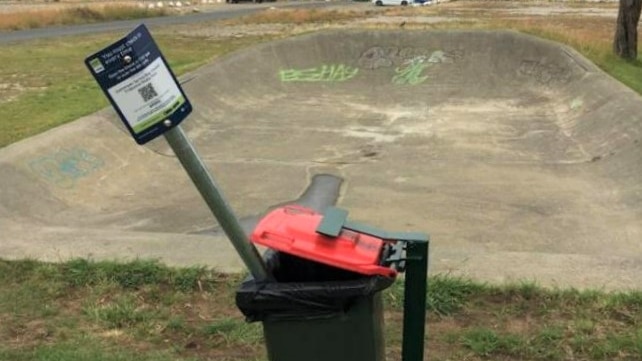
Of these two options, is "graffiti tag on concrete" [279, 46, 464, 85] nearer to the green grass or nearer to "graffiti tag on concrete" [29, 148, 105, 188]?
"graffiti tag on concrete" [29, 148, 105, 188]

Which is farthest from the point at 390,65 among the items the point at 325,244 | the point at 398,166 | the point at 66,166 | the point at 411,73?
the point at 325,244

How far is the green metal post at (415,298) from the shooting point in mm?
2490

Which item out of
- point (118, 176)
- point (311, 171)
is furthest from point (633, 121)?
point (118, 176)

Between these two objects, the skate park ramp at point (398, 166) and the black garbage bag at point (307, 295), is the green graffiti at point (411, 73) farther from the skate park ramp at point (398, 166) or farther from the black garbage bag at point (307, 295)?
the black garbage bag at point (307, 295)

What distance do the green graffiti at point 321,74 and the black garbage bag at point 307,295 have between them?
1593 cm

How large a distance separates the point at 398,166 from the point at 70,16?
31597 mm

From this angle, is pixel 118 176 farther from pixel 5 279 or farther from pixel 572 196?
pixel 572 196

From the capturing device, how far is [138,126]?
2066 mm

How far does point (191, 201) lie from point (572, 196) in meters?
4.69

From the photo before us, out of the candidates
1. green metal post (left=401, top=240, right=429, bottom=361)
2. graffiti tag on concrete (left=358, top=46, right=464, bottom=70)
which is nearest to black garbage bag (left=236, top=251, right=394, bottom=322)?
green metal post (left=401, top=240, right=429, bottom=361)

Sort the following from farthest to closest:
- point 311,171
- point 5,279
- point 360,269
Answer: point 311,171
point 5,279
point 360,269

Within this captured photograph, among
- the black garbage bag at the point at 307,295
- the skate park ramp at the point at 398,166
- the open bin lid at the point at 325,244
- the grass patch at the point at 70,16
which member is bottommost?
the grass patch at the point at 70,16

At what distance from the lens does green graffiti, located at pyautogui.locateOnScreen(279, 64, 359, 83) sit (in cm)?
1830

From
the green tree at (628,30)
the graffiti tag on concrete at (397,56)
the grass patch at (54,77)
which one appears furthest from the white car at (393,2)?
the green tree at (628,30)
